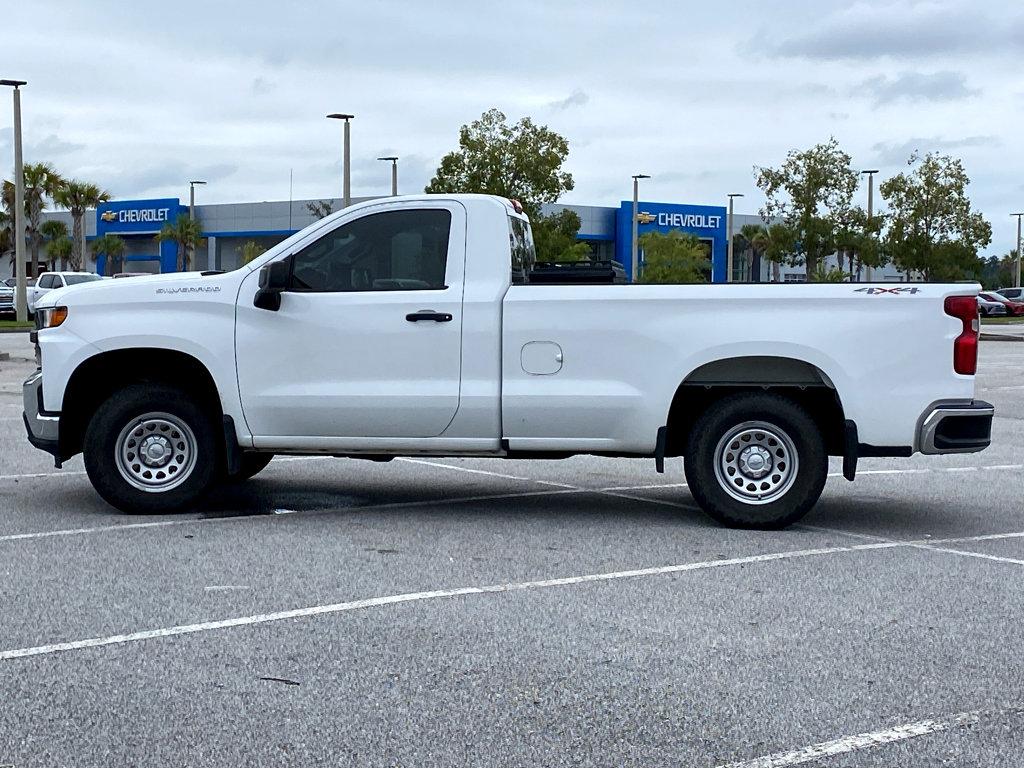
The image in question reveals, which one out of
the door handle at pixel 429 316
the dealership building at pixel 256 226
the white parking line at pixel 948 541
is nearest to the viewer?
the white parking line at pixel 948 541

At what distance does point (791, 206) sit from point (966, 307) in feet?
144

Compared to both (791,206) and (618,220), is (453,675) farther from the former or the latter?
(618,220)

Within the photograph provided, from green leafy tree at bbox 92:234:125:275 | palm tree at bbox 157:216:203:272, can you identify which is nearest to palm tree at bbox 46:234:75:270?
green leafy tree at bbox 92:234:125:275

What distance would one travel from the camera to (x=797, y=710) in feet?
16.3

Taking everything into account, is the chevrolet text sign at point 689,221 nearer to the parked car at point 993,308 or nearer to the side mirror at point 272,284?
the parked car at point 993,308

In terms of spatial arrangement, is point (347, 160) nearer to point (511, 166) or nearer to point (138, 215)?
point (511, 166)

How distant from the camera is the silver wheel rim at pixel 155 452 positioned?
9.21 meters

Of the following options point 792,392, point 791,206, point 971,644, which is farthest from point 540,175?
point 971,644

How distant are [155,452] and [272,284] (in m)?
1.36

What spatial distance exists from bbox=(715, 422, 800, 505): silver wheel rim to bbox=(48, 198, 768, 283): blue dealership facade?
63.7 meters

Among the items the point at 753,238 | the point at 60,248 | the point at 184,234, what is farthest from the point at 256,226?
the point at 753,238

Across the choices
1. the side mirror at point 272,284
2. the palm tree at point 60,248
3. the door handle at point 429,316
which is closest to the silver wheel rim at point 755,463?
the door handle at point 429,316

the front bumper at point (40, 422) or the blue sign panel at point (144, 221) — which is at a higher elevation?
the blue sign panel at point (144, 221)

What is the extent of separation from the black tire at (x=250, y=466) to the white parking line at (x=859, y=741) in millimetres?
6686
